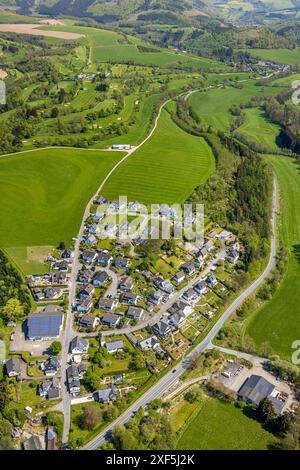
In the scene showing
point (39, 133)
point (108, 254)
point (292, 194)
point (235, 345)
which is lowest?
point (235, 345)

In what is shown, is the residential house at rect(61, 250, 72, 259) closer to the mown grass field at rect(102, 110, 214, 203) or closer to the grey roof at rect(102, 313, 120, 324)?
the grey roof at rect(102, 313, 120, 324)

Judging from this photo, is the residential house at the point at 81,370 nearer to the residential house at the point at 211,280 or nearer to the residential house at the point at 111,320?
the residential house at the point at 111,320

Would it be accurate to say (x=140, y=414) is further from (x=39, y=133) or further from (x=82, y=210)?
(x=39, y=133)

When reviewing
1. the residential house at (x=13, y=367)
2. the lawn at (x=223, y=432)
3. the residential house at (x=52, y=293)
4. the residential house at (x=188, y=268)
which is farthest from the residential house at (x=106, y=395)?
the residential house at (x=188, y=268)

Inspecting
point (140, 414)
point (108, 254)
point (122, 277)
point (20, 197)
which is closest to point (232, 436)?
point (140, 414)

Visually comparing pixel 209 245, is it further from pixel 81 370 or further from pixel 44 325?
pixel 81 370

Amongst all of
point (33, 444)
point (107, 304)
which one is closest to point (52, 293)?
point (107, 304)
